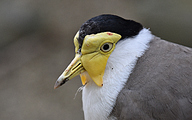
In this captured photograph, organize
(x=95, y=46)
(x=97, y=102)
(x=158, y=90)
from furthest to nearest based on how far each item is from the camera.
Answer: (x=97, y=102)
(x=95, y=46)
(x=158, y=90)

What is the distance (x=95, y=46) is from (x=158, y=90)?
0.78 metres

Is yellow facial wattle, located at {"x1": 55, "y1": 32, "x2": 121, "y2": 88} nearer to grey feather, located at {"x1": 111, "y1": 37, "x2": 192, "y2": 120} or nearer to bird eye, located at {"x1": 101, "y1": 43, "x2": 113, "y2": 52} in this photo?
bird eye, located at {"x1": 101, "y1": 43, "x2": 113, "y2": 52}

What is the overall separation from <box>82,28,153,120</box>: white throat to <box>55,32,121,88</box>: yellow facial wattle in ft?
0.22

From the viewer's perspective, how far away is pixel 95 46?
110 inches

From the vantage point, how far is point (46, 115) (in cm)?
636

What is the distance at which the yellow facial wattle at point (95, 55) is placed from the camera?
2779 mm

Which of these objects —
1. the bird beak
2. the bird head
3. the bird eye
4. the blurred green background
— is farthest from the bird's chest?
the blurred green background

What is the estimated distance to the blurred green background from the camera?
6469mm

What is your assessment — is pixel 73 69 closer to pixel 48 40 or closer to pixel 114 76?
pixel 114 76

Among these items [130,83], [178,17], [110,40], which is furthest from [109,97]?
[178,17]

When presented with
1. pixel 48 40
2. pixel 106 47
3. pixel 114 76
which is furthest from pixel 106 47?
pixel 48 40

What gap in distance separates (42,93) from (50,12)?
2.30 m

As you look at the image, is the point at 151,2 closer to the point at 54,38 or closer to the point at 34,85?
the point at 54,38

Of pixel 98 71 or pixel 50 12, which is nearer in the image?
pixel 98 71
